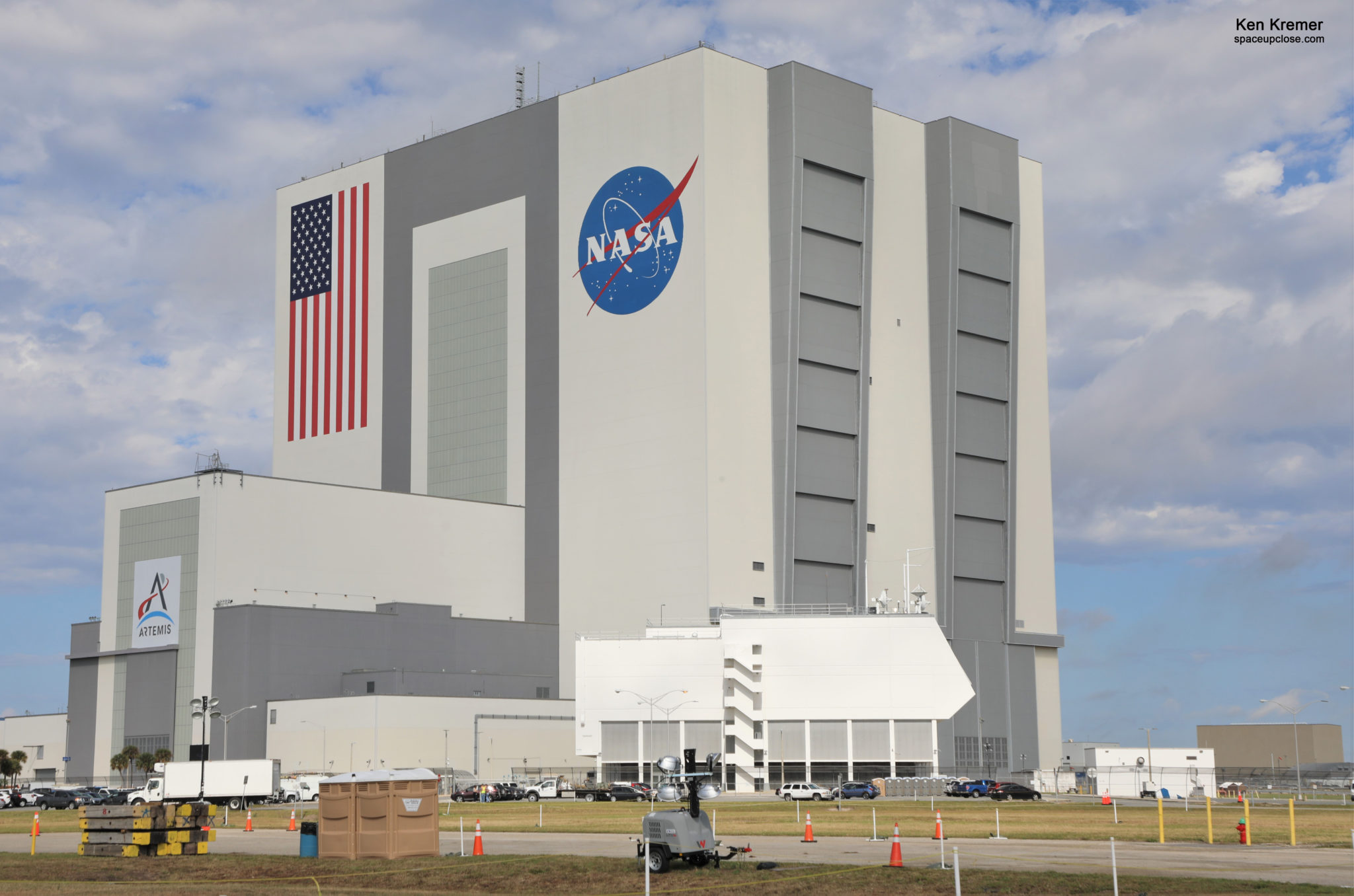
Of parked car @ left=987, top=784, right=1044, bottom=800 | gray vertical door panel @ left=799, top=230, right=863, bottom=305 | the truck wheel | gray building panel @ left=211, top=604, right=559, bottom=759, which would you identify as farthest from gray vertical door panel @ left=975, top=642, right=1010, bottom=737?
the truck wheel

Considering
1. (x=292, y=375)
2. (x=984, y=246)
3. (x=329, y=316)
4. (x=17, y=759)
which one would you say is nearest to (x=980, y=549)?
(x=984, y=246)

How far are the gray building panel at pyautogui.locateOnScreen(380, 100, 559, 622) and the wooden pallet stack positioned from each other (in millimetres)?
77598

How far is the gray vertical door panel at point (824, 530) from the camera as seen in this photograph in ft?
393

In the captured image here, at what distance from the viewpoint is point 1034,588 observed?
→ 135 meters

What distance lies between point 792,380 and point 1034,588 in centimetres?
3353

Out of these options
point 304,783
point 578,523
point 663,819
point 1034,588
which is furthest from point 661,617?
point 663,819

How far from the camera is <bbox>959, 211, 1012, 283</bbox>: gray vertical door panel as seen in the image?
133 metres

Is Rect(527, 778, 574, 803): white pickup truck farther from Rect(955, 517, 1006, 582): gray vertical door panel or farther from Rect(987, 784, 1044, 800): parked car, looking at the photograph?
Rect(955, 517, 1006, 582): gray vertical door panel

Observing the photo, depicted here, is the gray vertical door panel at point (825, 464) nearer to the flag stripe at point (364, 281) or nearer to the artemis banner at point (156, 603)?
the flag stripe at point (364, 281)

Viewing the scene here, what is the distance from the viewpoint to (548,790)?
10919 centimetres

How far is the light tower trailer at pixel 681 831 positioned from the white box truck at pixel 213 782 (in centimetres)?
6061

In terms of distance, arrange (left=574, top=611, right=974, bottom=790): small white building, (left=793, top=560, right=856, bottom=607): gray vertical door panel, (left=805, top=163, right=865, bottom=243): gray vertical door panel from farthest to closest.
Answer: (left=805, top=163, right=865, bottom=243): gray vertical door panel < (left=793, top=560, right=856, bottom=607): gray vertical door panel < (left=574, top=611, right=974, bottom=790): small white building

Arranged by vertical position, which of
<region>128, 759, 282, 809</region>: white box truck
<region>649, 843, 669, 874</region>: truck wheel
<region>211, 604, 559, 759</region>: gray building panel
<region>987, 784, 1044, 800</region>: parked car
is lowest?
<region>987, 784, 1044, 800</region>: parked car

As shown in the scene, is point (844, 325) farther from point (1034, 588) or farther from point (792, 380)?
point (1034, 588)
